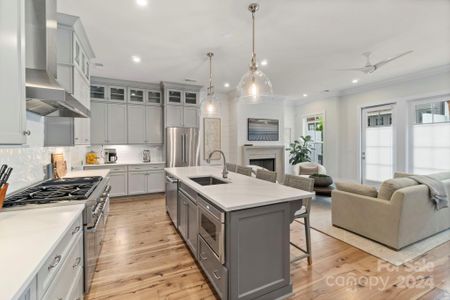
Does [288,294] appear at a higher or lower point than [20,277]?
lower

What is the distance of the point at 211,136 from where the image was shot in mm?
6309

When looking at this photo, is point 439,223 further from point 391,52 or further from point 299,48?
point 299,48

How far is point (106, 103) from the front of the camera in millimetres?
5020

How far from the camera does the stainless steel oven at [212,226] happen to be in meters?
1.67

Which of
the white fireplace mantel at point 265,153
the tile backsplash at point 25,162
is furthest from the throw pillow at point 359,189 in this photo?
the tile backsplash at point 25,162

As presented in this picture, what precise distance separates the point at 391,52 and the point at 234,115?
12.5 feet

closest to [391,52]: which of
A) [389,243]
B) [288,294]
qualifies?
[389,243]

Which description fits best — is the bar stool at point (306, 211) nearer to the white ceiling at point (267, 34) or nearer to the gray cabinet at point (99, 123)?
the white ceiling at point (267, 34)

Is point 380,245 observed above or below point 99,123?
below

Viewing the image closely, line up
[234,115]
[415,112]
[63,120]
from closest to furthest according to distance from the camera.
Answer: [63,120], [415,112], [234,115]

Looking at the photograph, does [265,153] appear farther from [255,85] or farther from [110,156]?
[255,85]

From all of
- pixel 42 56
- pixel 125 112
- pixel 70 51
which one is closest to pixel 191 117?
pixel 125 112

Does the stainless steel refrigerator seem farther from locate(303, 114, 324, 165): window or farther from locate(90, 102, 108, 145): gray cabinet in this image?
locate(303, 114, 324, 165): window

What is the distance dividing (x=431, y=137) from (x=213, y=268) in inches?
219
